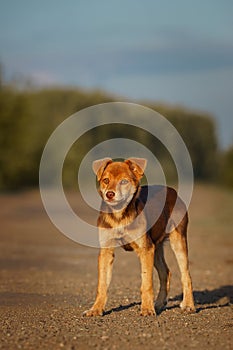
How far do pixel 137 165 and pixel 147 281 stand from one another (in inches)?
52.0

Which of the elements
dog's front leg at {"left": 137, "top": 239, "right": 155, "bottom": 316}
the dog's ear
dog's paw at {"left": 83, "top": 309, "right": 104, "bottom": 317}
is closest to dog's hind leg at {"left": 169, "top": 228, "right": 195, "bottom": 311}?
dog's front leg at {"left": 137, "top": 239, "right": 155, "bottom": 316}

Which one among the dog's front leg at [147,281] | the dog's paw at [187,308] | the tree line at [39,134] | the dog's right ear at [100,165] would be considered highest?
the tree line at [39,134]

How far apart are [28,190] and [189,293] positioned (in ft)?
113

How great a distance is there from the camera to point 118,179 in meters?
9.06

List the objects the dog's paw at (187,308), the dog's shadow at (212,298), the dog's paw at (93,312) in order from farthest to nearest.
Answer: the dog's shadow at (212,298), the dog's paw at (187,308), the dog's paw at (93,312)

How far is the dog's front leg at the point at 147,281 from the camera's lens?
29.7 ft

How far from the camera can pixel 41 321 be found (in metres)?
8.60

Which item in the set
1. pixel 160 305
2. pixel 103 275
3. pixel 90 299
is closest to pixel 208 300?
pixel 160 305

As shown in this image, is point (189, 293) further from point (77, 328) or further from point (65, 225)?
point (65, 225)

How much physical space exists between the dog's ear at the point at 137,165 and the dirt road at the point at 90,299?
1.57m

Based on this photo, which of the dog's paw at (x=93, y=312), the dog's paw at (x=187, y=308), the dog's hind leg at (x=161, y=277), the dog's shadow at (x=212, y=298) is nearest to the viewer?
the dog's paw at (x=93, y=312)

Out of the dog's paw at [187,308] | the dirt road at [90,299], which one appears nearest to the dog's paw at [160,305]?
the dirt road at [90,299]

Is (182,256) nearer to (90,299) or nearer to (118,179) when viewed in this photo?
(90,299)

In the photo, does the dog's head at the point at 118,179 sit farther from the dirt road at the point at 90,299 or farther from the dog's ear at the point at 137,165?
the dirt road at the point at 90,299
